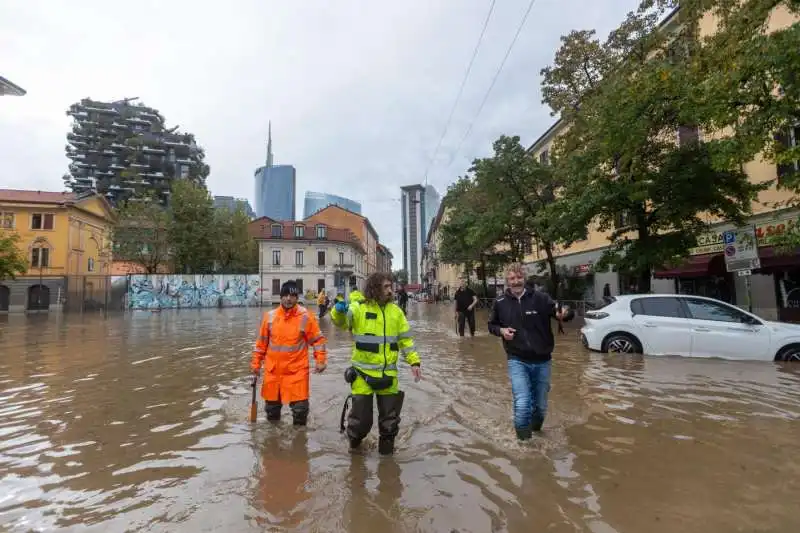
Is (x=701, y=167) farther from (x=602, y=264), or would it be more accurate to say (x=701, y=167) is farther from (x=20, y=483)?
(x=20, y=483)

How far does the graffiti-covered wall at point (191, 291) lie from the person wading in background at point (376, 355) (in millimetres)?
41863

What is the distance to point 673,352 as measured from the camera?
9.07 meters

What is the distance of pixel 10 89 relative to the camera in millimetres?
20000

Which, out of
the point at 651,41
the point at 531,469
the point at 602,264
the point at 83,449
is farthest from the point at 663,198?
the point at 83,449

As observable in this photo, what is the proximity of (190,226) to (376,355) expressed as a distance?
4481 centimetres

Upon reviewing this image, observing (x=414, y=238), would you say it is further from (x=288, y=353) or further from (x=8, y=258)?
(x=288, y=353)

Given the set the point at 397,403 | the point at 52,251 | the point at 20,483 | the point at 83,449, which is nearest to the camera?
the point at 20,483

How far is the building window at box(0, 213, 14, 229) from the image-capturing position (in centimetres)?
4244

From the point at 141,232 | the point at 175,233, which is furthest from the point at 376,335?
the point at 141,232

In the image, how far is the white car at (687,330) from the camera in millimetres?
8477

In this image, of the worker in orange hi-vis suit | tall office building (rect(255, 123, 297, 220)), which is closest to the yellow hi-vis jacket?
the worker in orange hi-vis suit

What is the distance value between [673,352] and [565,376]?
3004mm

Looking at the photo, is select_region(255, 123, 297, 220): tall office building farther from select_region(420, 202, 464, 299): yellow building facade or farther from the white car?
the white car

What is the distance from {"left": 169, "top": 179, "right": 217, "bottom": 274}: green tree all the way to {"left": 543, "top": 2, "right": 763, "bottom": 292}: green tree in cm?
3768
